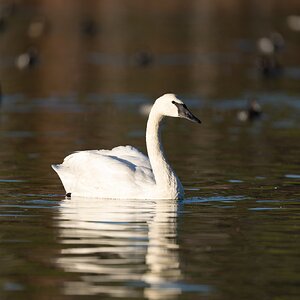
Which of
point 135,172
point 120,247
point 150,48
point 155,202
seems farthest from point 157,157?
point 150,48

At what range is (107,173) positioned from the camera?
1620 centimetres

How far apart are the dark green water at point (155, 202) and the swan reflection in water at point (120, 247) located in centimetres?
2

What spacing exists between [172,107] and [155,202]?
1.20 m

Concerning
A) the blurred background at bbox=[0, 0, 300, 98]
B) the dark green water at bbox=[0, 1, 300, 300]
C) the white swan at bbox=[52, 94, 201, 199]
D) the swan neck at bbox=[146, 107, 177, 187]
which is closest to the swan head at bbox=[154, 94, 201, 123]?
the white swan at bbox=[52, 94, 201, 199]

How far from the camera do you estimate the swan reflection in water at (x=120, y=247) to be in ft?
35.8

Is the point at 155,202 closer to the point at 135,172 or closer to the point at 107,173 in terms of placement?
the point at 135,172

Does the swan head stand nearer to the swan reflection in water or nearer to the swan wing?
the swan wing

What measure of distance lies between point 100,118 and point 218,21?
41833 mm

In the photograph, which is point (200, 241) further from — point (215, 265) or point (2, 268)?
point (2, 268)

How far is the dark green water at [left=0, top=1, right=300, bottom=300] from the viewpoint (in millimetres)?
11312

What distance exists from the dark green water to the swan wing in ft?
0.72

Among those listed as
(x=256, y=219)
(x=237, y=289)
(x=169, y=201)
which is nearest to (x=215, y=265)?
(x=237, y=289)

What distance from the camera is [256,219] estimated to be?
14.6 m

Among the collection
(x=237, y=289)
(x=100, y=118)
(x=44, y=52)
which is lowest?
(x=237, y=289)
